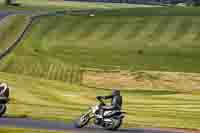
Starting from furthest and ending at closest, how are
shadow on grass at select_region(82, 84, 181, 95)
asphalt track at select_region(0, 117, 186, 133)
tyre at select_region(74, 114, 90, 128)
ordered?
shadow on grass at select_region(82, 84, 181, 95), tyre at select_region(74, 114, 90, 128), asphalt track at select_region(0, 117, 186, 133)

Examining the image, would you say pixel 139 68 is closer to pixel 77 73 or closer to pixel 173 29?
pixel 77 73

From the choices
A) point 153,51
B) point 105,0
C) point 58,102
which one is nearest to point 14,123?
point 58,102

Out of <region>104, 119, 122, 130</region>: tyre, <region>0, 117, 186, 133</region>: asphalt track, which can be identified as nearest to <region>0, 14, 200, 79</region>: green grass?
<region>0, 117, 186, 133</region>: asphalt track

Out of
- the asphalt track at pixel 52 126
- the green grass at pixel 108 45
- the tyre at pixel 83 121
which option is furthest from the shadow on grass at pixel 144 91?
the tyre at pixel 83 121

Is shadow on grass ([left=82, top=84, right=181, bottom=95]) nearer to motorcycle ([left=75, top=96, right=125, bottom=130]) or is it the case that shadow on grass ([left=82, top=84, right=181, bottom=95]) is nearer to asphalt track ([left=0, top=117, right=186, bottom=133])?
asphalt track ([left=0, top=117, right=186, bottom=133])

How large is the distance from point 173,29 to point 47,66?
2608 cm

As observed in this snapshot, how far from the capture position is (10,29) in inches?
3401

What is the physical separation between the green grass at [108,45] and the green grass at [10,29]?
1664 mm

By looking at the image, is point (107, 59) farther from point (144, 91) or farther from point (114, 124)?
point (114, 124)

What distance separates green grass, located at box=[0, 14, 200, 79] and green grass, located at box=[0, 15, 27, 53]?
166 centimetres

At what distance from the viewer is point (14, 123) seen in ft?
123

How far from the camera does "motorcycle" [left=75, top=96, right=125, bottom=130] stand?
36.5m

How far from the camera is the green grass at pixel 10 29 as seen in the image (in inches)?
3157

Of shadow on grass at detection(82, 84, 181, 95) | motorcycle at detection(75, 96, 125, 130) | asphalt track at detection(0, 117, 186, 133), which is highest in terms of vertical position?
motorcycle at detection(75, 96, 125, 130)
